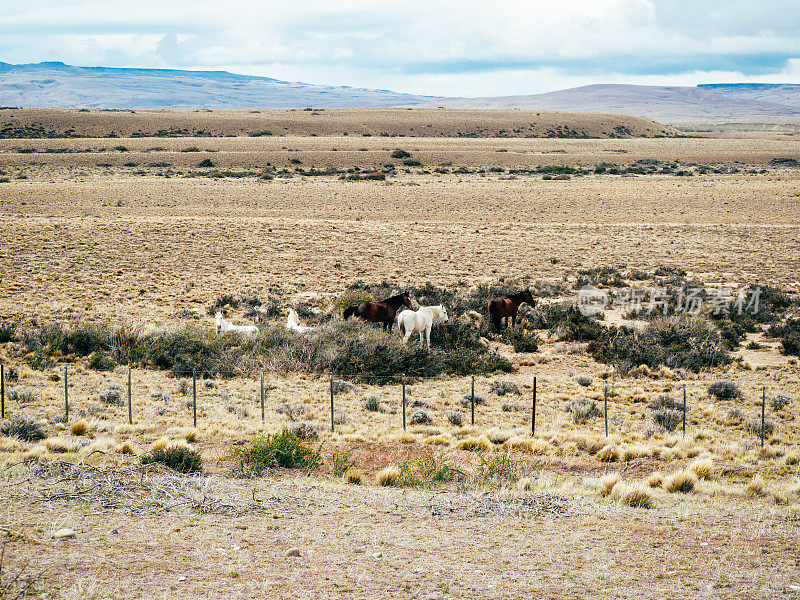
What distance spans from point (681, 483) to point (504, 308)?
11.7m

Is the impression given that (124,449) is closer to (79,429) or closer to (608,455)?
(79,429)

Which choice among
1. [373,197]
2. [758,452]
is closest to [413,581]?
[758,452]

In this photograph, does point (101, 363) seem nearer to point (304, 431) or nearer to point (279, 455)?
point (304, 431)

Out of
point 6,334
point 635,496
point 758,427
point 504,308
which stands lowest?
point 758,427

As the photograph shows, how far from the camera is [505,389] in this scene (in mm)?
16594

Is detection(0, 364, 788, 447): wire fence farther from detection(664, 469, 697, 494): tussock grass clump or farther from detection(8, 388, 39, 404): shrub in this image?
detection(664, 469, 697, 494): tussock grass clump

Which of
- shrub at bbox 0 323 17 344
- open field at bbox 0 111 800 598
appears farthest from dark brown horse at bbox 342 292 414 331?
shrub at bbox 0 323 17 344

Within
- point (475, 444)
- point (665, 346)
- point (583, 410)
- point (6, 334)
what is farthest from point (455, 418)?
point (6, 334)

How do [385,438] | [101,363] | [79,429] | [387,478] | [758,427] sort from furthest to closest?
[101,363] < [758,427] < [385,438] < [79,429] < [387,478]

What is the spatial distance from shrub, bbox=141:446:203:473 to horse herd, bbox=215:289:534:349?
8.29 meters

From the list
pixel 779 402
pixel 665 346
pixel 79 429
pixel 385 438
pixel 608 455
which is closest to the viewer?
pixel 608 455

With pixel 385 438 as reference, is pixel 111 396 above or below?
above

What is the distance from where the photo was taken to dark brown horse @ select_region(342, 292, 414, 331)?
2036 cm

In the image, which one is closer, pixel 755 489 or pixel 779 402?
pixel 755 489
